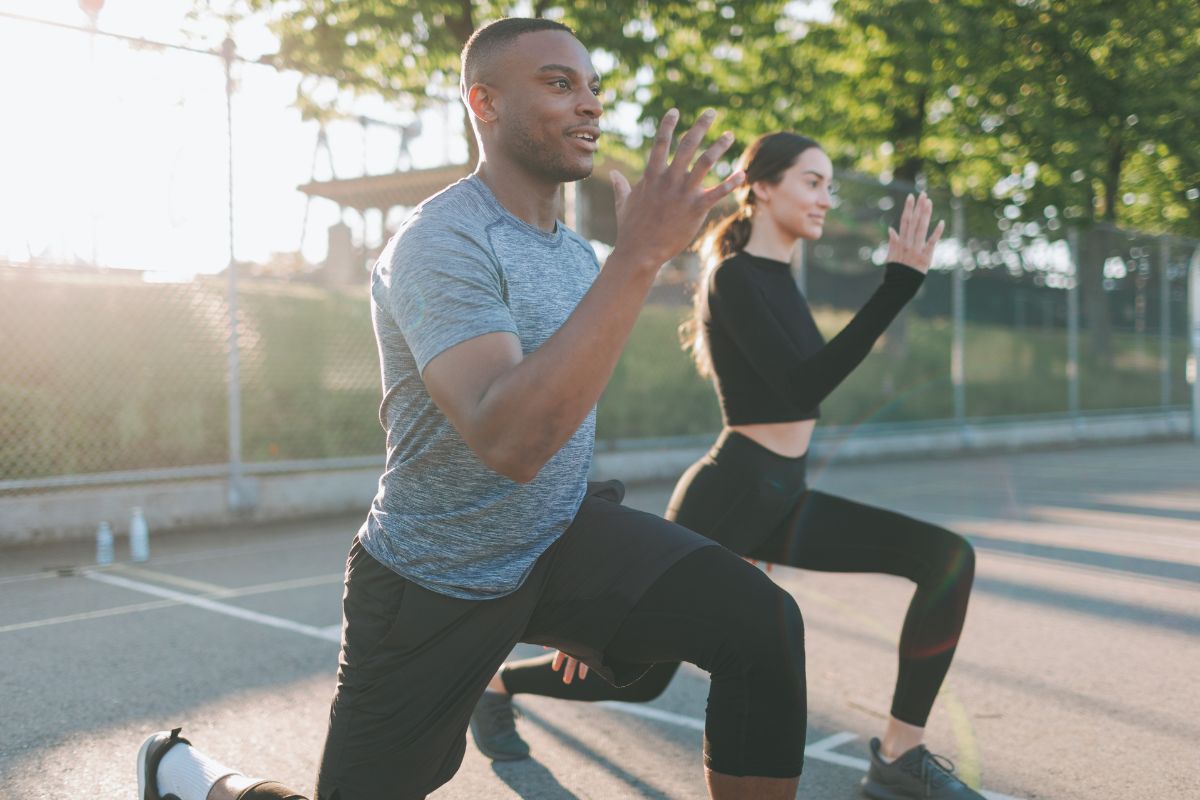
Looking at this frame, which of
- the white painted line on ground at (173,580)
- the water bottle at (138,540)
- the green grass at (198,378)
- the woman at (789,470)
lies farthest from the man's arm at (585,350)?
the green grass at (198,378)

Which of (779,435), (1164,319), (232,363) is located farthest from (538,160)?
(1164,319)

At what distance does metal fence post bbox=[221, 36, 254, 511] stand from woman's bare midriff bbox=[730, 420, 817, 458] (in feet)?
21.0

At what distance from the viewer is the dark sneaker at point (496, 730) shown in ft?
12.1

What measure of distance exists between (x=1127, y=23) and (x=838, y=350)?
17.7 meters

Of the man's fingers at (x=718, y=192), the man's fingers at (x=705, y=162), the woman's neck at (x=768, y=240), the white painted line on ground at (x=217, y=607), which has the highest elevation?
the woman's neck at (x=768, y=240)

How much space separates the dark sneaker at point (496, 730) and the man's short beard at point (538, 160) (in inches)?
78.9

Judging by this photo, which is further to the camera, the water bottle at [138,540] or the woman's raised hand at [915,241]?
the water bottle at [138,540]

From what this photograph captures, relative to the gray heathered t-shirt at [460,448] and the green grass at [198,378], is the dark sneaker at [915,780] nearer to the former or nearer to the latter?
the gray heathered t-shirt at [460,448]

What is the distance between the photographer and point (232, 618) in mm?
5770

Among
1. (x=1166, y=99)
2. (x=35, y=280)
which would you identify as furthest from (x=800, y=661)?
(x=1166, y=99)

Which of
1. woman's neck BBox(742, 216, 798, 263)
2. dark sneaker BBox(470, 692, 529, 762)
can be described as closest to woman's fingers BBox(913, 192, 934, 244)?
woman's neck BBox(742, 216, 798, 263)

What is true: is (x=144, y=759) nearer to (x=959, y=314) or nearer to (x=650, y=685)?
(x=650, y=685)

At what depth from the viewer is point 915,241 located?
3.16 metres

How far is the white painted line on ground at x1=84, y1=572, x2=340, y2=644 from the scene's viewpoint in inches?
215
